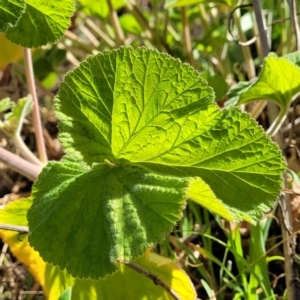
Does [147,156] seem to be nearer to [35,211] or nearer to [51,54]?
[35,211]

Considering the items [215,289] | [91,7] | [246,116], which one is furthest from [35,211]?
[91,7]

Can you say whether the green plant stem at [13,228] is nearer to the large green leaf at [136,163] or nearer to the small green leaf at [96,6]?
the large green leaf at [136,163]

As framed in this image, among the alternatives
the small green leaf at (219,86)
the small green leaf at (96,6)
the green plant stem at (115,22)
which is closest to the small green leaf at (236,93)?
the small green leaf at (219,86)

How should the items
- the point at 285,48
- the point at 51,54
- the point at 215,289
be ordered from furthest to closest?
the point at 51,54 → the point at 285,48 → the point at 215,289

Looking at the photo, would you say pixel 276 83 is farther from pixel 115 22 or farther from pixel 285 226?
pixel 115 22

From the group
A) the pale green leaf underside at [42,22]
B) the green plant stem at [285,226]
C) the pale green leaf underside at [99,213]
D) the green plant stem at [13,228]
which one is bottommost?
the green plant stem at [285,226]

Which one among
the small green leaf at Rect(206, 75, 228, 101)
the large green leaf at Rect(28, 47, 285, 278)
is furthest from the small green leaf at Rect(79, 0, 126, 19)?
the large green leaf at Rect(28, 47, 285, 278)
